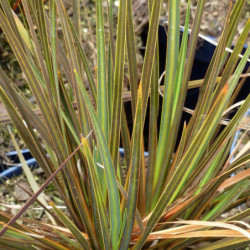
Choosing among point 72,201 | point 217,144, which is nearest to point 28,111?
point 72,201

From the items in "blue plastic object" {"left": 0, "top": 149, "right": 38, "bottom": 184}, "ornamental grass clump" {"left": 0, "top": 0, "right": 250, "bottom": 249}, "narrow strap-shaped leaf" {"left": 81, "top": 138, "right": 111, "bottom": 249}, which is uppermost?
"blue plastic object" {"left": 0, "top": 149, "right": 38, "bottom": 184}

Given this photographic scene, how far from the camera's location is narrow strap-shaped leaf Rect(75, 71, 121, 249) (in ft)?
1.66

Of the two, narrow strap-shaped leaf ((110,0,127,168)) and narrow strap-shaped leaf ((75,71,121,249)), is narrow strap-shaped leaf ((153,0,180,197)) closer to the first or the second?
narrow strap-shaped leaf ((110,0,127,168))

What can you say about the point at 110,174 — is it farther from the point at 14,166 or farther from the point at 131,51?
the point at 14,166

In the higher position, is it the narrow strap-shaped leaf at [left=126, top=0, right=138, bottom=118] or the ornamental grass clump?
the narrow strap-shaped leaf at [left=126, top=0, right=138, bottom=118]

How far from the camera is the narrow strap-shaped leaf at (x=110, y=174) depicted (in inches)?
19.9

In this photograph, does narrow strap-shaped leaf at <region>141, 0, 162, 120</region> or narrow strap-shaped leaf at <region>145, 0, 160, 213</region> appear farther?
narrow strap-shaped leaf at <region>145, 0, 160, 213</region>

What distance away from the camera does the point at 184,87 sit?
0.75m

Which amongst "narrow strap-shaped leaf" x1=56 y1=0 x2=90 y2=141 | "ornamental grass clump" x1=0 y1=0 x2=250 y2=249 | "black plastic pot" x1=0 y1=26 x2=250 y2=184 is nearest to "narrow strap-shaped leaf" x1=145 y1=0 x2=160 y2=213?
"ornamental grass clump" x1=0 y1=0 x2=250 y2=249

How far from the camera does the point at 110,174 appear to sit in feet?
1.81

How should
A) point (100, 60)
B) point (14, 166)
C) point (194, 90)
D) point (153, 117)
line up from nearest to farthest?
point (100, 60)
point (153, 117)
point (14, 166)
point (194, 90)

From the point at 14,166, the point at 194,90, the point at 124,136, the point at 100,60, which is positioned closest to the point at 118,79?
the point at 100,60

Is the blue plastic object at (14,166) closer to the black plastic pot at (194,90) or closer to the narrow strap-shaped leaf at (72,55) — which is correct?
the black plastic pot at (194,90)

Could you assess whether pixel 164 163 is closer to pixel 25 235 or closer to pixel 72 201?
pixel 72 201
